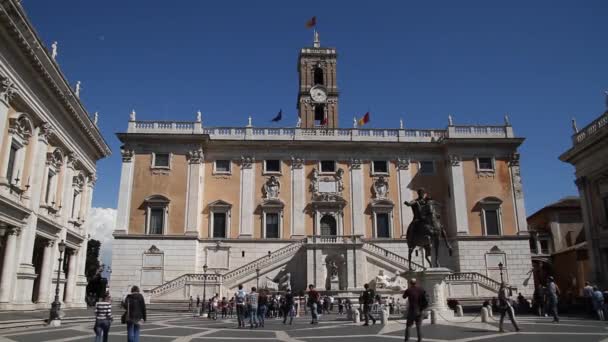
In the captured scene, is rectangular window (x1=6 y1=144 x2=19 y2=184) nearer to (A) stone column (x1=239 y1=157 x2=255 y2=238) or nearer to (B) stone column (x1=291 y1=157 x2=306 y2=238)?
(A) stone column (x1=239 y1=157 x2=255 y2=238)

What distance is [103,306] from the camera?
10.9 meters

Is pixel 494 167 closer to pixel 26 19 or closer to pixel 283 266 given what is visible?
pixel 283 266

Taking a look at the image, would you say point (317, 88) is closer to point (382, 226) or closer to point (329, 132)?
point (329, 132)

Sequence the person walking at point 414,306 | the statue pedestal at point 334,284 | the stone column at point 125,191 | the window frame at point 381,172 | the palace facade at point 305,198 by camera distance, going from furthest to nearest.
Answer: the window frame at point 381,172
the stone column at point 125,191
the palace facade at point 305,198
the statue pedestal at point 334,284
the person walking at point 414,306

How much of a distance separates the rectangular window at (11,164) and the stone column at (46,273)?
6.24 meters

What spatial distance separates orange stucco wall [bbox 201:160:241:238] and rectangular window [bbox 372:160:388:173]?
11.8 metres

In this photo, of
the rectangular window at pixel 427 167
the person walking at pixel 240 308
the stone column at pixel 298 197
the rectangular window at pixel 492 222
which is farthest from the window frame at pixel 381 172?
the person walking at pixel 240 308

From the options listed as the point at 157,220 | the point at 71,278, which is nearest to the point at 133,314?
the point at 71,278

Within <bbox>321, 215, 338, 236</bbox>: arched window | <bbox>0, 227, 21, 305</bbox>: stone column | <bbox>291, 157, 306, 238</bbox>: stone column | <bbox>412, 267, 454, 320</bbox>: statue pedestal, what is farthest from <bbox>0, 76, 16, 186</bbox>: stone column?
<bbox>321, 215, 338, 236</bbox>: arched window

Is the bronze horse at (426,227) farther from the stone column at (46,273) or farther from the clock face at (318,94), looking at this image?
the clock face at (318,94)

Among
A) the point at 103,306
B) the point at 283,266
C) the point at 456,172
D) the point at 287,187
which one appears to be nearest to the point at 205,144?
the point at 287,187

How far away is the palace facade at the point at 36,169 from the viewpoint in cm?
2053

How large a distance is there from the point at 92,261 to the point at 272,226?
3552cm

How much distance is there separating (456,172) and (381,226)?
7913 millimetres
